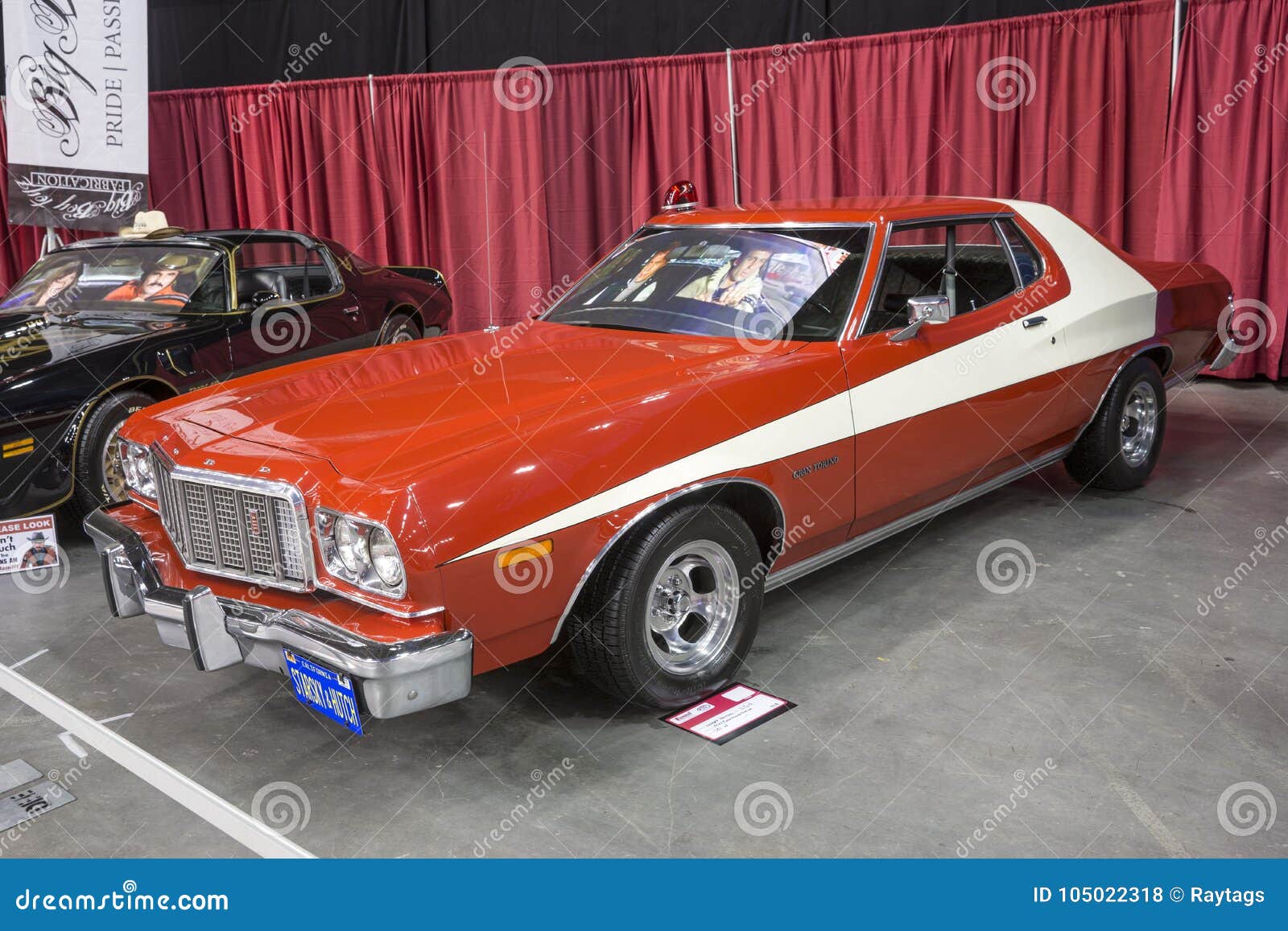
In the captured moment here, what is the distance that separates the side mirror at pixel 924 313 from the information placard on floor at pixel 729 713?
1.28 meters

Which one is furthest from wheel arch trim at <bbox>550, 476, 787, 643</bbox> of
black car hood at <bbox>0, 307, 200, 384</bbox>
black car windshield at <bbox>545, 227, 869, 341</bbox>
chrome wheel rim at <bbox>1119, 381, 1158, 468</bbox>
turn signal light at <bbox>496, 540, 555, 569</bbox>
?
black car hood at <bbox>0, 307, 200, 384</bbox>

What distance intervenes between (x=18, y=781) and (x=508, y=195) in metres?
7.37

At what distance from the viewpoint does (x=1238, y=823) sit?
2701mm

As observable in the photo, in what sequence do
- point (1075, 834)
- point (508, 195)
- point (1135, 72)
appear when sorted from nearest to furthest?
point (1075, 834) → point (1135, 72) → point (508, 195)

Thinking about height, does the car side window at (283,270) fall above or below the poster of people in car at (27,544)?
above

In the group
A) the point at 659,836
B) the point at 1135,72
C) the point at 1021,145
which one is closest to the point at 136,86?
the point at 1021,145

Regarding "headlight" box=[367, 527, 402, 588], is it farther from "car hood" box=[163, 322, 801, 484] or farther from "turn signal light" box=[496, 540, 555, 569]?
"turn signal light" box=[496, 540, 555, 569]

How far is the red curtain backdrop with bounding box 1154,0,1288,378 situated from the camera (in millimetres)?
7105

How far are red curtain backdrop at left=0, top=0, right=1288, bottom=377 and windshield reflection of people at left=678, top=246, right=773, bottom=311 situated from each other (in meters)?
4.77

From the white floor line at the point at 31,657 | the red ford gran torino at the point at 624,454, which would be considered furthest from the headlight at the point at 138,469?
the white floor line at the point at 31,657

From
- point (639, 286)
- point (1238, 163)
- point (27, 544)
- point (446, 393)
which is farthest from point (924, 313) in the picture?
point (1238, 163)

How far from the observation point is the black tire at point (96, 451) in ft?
16.3

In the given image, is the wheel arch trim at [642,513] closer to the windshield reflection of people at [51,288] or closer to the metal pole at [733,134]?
the windshield reflection of people at [51,288]

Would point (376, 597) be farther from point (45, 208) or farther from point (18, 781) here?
point (45, 208)
